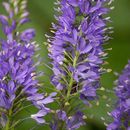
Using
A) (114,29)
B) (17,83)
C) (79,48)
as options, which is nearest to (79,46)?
(79,48)

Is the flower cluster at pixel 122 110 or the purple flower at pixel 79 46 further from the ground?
the purple flower at pixel 79 46

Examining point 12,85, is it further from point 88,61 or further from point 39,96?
point 88,61

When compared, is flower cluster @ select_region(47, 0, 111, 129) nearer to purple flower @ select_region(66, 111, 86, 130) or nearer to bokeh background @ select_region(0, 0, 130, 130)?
purple flower @ select_region(66, 111, 86, 130)

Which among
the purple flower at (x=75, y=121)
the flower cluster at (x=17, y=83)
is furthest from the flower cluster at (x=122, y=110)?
the flower cluster at (x=17, y=83)

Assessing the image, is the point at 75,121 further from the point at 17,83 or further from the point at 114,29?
the point at 114,29

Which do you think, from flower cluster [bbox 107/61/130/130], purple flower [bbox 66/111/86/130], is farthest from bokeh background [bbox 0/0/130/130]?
purple flower [bbox 66/111/86/130]

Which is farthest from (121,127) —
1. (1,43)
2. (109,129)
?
(1,43)

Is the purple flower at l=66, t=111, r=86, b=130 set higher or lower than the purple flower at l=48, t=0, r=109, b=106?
lower

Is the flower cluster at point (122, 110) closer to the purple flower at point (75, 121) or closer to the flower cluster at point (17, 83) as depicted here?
the purple flower at point (75, 121)
